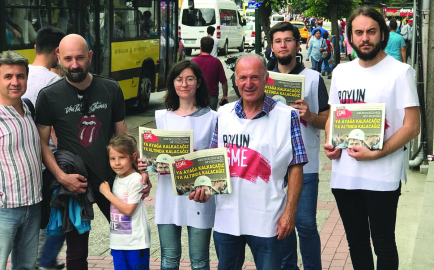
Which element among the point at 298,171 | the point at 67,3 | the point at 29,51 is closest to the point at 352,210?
the point at 298,171

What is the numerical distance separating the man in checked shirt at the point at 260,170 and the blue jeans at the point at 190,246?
424 millimetres

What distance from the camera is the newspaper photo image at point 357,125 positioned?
432 cm

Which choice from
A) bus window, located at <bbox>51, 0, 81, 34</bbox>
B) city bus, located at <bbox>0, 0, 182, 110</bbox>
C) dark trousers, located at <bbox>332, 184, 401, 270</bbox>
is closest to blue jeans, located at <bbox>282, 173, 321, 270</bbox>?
dark trousers, located at <bbox>332, 184, 401, 270</bbox>

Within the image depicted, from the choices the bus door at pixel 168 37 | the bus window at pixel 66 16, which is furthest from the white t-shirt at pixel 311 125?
the bus door at pixel 168 37

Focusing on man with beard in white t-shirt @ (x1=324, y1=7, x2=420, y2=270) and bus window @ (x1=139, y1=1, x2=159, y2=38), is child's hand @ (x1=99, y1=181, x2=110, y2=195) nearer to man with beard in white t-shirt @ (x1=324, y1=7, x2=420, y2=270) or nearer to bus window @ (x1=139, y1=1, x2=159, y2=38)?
man with beard in white t-shirt @ (x1=324, y1=7, x2=420, y2=270)

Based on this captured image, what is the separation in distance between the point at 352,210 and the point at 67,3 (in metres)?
9.90

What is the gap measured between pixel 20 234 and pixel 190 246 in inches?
42.7

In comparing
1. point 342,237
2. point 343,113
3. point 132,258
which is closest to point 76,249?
point 132,258

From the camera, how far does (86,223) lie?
4.91 metres

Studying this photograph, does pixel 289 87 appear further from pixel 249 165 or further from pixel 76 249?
pixel 76 249

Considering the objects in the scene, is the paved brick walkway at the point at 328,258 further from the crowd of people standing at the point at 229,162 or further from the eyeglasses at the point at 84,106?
the eyeglasses at the point at 84,106

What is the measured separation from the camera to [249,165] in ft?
13.2

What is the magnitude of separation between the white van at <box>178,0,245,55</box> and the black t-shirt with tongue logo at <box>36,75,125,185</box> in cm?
2802

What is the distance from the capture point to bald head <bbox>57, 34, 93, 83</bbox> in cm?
476
